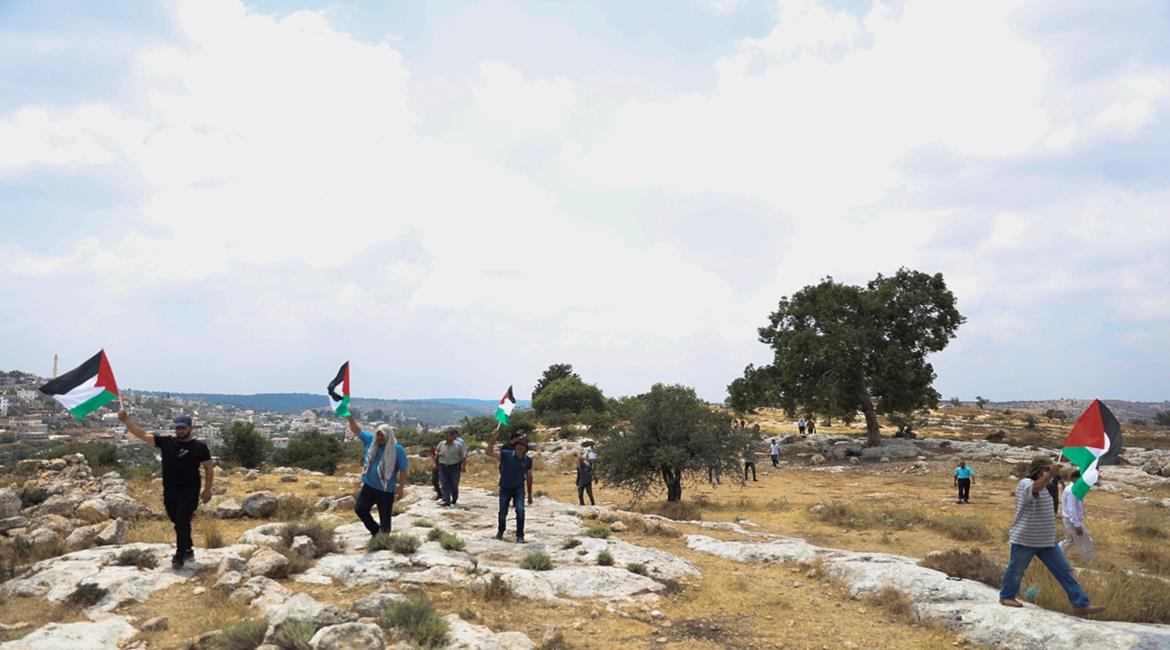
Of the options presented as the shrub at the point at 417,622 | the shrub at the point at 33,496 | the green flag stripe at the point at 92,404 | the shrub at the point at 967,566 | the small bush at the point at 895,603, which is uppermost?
the green flag stripe at the point at 92,404

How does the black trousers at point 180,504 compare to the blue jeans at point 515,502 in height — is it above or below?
above

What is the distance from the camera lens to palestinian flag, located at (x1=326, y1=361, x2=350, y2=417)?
11242 millimetres

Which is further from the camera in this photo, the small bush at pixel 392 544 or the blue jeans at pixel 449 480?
the blue jeans at pixel 449 480

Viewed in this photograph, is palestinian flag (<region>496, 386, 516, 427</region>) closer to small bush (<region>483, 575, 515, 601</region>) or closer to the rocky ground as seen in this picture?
the rocky ground

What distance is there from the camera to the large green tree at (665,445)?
1997 cm

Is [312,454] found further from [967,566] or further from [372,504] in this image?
[967,566]

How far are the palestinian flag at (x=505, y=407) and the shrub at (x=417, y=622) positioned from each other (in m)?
6.81

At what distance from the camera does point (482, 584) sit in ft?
27.2

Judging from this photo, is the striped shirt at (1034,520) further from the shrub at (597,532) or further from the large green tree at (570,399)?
the large green tree at (570,399)

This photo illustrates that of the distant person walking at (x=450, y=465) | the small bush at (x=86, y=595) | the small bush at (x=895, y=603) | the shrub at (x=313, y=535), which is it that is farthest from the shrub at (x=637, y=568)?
the small bush at (x=86, y=595)

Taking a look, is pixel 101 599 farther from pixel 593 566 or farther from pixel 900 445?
pixel 900 445

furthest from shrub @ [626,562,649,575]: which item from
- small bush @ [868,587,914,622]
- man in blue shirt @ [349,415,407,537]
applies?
man in blue shirt @ [349,415,407,537]

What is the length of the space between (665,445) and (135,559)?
14.4 meters

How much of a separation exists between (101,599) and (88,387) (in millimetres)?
2928
